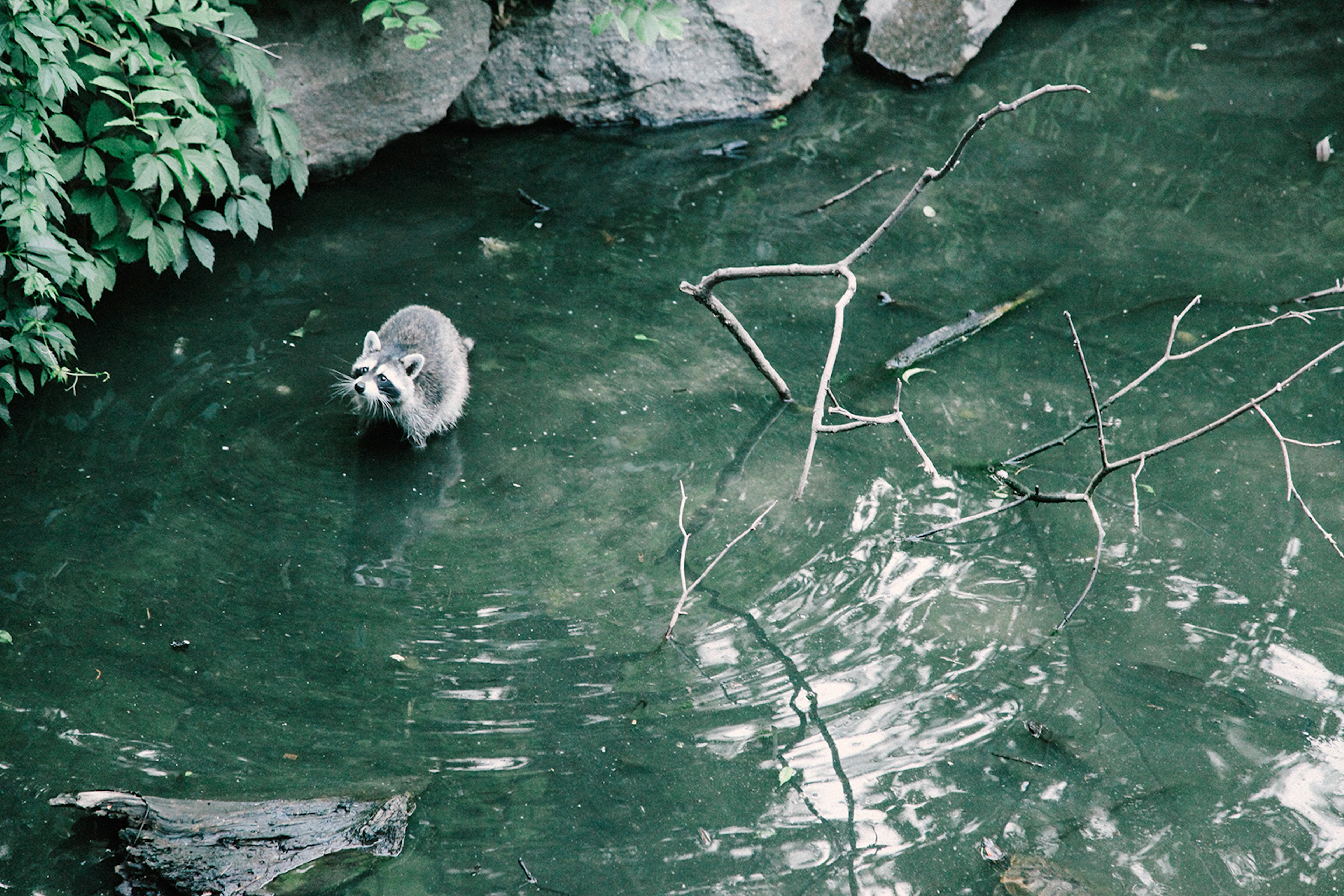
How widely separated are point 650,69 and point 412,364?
11.7 feet

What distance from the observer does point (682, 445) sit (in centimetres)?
485

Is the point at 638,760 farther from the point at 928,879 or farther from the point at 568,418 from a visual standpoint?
the point at 568,418

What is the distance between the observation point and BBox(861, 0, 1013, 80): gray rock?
786cm

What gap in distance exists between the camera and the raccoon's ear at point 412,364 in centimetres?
461

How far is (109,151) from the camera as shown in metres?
4.79

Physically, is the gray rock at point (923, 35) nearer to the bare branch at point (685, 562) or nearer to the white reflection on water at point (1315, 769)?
the bare branch at point (685, 562)

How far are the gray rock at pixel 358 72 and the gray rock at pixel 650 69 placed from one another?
0.31m

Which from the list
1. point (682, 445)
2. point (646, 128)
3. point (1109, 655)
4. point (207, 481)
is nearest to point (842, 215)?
point (646, 128)

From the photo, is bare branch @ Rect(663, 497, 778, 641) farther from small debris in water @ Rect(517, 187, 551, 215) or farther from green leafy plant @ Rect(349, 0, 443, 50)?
green leafy plant @ Rect(349, 0, 443, 50)

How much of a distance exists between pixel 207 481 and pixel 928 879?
3.16 metres

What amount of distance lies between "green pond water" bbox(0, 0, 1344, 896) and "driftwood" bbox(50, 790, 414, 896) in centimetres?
10

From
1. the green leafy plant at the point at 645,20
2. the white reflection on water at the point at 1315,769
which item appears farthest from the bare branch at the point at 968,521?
the green leafy plant at the point at 645,20

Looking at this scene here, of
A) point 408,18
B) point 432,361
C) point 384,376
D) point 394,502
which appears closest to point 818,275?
point 432,361

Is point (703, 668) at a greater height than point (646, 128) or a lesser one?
lesser
